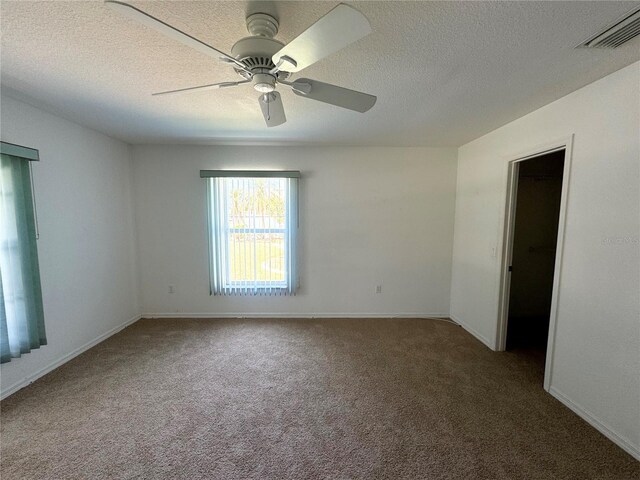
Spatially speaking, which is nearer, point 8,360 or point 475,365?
point 8,360

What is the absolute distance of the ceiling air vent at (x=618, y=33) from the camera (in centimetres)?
119

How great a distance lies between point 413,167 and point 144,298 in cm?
409

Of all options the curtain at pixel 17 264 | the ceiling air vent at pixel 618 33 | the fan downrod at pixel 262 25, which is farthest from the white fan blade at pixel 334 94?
the curtain at pixel 17 264

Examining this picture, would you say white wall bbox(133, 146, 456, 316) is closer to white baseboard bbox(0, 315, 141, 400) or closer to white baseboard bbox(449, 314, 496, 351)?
white baseboard bbox(449, 314, 496, 351)

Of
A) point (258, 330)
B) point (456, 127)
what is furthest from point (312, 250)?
point (456, 127)

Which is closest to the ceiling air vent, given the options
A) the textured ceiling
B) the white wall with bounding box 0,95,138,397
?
the textured ceiling

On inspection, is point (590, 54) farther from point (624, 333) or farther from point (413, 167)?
point (413, 167)

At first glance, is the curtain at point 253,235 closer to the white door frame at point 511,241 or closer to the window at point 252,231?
the window at point 252,231

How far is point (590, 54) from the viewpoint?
146 centimetres

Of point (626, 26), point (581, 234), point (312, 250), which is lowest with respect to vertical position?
point (312, 250)

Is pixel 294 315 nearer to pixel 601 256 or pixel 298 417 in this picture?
pixel 298 417

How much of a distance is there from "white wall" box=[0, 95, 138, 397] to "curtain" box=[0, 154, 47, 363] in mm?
132

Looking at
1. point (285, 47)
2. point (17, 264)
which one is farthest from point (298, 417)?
point (17, 264)

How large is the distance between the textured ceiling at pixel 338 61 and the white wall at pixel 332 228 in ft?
2.82
